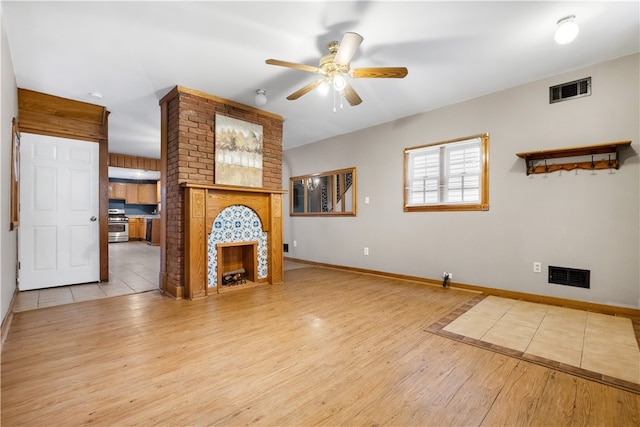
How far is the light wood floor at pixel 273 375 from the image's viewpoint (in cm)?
145

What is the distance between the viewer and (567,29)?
7.45ft

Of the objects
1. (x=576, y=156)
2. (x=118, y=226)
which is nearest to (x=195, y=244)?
(x=576, y=156)

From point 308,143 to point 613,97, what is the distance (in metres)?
4.65

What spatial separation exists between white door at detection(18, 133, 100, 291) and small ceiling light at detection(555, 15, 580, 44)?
5.67 metres

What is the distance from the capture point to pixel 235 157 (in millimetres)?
4027

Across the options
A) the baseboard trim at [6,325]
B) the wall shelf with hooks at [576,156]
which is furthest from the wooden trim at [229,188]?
the wall shelf with hooks at [576,156]

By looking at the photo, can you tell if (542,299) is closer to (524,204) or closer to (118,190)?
(524,204)

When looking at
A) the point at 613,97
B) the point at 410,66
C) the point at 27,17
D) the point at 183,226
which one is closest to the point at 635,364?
the point at 613,97

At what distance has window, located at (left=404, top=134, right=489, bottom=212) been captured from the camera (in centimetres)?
386

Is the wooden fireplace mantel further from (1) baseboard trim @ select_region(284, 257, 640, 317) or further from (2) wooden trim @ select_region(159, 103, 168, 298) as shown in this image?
(1) baseboard trim @ select_region(284, 257, 640, 317)

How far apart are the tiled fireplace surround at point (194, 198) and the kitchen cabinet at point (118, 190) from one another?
7960 millimetres

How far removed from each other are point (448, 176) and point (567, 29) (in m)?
2.11

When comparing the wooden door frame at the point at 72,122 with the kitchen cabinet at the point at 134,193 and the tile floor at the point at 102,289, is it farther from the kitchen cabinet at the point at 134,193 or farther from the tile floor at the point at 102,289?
the kitchen cabinet at the point at 134,193

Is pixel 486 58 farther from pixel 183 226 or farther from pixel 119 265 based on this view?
pixel 119 265
